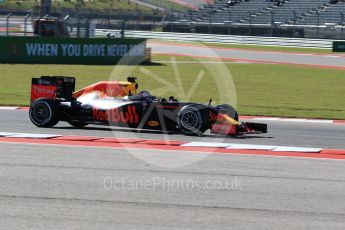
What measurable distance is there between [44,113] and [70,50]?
19.5 meters

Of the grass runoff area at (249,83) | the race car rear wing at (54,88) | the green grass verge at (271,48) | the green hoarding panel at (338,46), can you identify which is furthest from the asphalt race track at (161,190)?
the green grass verge at (271,48)

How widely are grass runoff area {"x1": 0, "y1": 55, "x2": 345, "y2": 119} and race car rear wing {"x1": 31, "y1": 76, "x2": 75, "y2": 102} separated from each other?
539cm

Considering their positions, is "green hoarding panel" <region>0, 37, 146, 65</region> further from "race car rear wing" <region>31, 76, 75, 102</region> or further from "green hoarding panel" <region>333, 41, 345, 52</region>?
"race car rear wing" <region>31, 76, 75, 102</region>

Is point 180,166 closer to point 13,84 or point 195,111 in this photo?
point 195,111

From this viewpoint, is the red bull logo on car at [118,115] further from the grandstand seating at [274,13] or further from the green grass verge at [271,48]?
the grandstand seating at [274,13]

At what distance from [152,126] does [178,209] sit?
608cm

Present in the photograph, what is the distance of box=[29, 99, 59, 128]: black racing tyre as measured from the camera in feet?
48.1

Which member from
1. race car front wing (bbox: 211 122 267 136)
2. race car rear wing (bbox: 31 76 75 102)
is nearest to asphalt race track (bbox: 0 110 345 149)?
race car front wing (bbox: 211 122 267 136)

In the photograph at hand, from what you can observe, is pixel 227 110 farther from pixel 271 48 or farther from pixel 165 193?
pixel 271 48

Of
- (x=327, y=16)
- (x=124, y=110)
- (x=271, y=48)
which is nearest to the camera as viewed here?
(x=124, y=110)

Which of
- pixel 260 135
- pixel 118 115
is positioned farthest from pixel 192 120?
pixel 260 135

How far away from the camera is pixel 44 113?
1479 cm

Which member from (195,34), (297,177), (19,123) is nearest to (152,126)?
(19,123)

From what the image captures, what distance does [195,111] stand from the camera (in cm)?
1367
